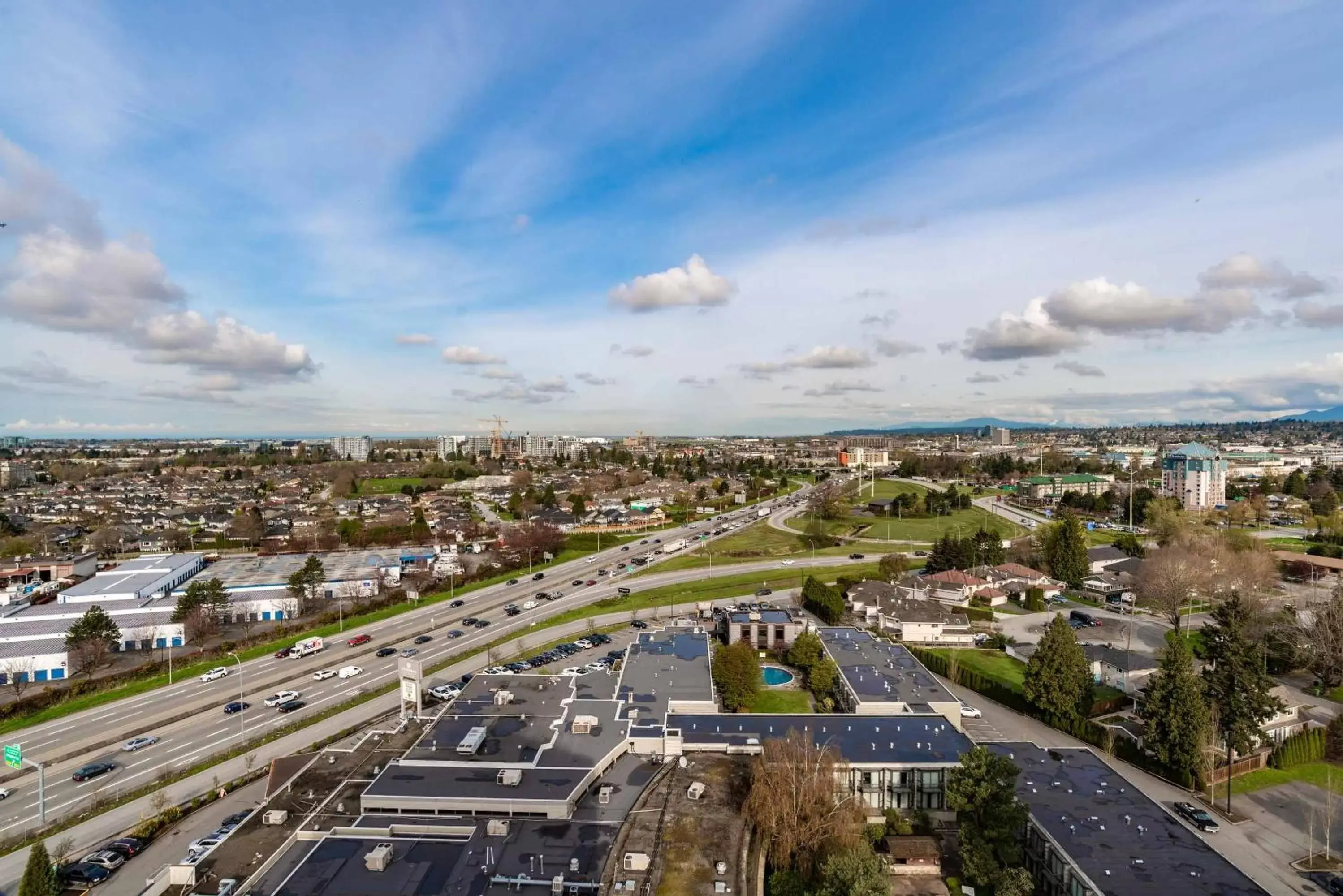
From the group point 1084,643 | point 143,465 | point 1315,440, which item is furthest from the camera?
point 1315,440

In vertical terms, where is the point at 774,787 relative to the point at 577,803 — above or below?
above

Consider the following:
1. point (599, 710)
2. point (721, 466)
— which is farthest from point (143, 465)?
point (599, 710)

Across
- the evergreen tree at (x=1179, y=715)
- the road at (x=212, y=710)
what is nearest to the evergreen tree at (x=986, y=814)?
the evergreen tree at (x=1179, y=715)

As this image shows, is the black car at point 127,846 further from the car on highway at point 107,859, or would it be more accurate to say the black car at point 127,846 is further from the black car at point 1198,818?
the black car at point 1198,818

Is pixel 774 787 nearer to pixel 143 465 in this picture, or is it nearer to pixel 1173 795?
pixel 1173 795

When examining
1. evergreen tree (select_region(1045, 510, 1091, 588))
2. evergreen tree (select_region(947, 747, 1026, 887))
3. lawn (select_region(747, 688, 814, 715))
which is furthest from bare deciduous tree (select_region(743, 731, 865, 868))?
evergreen tree (select_region(1045, 510, 1091, 588))

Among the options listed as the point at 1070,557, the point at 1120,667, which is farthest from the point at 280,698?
the point at 1070,557

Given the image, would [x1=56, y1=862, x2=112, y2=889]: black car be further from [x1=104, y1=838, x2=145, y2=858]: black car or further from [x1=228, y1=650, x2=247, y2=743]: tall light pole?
[x1=228, y1=650, x2=247, y2=743]: tall light pole
